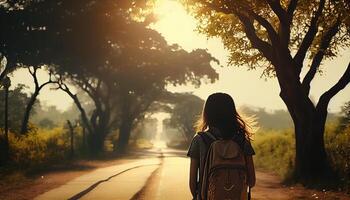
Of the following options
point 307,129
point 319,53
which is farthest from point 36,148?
point 319,53

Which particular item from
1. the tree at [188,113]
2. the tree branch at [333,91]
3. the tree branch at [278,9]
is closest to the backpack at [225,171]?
the tree branch at [278,9]

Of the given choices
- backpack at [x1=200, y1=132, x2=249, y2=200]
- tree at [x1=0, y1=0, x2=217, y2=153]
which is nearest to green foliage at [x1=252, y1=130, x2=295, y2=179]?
tree at [x1=0, y1=0, x2=217, y2=153]

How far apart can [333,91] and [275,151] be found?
34.2ft

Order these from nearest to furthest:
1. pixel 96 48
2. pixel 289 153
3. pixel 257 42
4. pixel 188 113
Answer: pixel 257 42, pixel 289 153, pixel 96 48, pixel 188 113

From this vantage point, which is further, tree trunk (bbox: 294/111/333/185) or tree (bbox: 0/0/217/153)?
tree (bbox: 0/0/217/153)

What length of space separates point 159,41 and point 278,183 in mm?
24249

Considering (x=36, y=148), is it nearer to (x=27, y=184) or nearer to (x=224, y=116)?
(x=27, y=184)

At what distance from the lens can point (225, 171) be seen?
465 cm

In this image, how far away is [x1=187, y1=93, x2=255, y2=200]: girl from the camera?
4.74m

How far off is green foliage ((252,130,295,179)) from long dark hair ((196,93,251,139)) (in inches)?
678

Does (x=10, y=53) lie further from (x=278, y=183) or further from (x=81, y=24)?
(x=278, y=183)

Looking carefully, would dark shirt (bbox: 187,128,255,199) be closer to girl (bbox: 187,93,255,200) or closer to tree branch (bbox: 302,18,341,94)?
girl (bbox: 187,93,255,200)

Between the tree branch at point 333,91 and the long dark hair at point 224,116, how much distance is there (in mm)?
12955

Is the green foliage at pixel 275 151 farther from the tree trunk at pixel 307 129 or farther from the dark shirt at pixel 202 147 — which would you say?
the dark shirt at pixel 202 147
